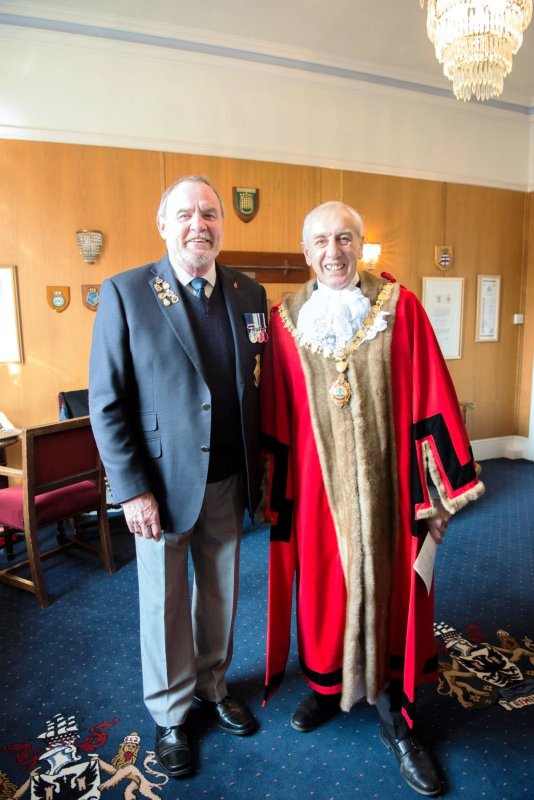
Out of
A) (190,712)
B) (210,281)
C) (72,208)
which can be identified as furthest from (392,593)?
(72,208)

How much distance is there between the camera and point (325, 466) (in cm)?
162

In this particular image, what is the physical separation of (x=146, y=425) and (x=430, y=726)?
1.45 metres

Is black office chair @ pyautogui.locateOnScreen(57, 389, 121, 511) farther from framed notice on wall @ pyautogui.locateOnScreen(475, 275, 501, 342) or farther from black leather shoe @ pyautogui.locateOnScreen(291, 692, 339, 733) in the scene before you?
framed notice on wall @ pyautogui.locateOnScreen(475, 275, 501, 342)

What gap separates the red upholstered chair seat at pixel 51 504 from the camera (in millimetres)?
2785

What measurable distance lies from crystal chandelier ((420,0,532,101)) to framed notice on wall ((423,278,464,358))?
2302 mm

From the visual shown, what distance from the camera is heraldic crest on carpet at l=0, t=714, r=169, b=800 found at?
160 cm

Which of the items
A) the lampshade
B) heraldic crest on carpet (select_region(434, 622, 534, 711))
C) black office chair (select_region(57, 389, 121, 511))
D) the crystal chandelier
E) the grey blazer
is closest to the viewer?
the grey blazer

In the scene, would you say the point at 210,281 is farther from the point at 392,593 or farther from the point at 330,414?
the point at 392,593

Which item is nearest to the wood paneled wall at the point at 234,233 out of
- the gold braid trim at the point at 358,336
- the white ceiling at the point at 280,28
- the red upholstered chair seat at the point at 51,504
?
the white ceiling at the point at 280,28

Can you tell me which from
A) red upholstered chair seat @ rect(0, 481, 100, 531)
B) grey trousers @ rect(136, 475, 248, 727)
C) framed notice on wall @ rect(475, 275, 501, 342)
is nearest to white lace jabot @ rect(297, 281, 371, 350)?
grey trousers @ rect(136, 475, 248, 727)

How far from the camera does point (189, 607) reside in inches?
67.8

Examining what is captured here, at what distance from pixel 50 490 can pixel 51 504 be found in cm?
16

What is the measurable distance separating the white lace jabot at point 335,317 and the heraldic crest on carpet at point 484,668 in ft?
4.76

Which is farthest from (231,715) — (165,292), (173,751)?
(165,292)
